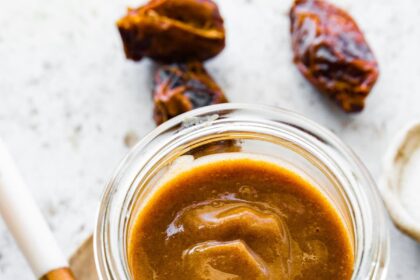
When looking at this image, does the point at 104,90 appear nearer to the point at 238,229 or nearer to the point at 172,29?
the point at 172,29

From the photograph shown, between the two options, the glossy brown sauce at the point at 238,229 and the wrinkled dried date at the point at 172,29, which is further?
the wrinkled dried date at the point at 172,29

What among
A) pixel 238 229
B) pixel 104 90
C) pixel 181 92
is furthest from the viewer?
pixel 104 90

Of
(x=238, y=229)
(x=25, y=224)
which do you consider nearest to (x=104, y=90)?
(x=25, y=224)

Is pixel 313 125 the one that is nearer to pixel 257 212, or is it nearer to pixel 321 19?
pixel 257 212

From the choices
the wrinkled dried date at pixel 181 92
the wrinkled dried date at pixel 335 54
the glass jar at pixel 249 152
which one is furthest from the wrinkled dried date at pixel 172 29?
the glass jar at pixel 249 152

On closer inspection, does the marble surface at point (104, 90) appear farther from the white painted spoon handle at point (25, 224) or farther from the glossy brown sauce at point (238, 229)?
the glossy brown sauce at point (238, 229)

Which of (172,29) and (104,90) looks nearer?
(172,29)

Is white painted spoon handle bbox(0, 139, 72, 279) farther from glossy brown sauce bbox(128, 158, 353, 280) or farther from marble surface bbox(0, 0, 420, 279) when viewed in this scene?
marble surface bbox(0, 0, 420, 279)

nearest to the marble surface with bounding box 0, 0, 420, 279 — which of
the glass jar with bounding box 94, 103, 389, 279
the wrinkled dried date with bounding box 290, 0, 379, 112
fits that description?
the wrinkled dried date with bounding box 290, 0, 379, 112
